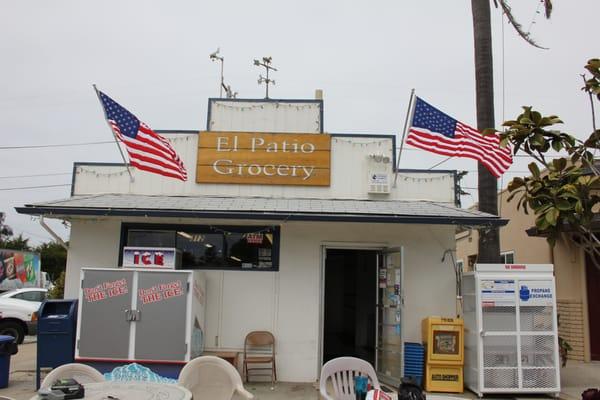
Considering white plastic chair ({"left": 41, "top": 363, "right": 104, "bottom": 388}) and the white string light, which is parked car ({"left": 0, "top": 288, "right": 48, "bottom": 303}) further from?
white plastic chair ({"left": 41, "top": 363, "right": 104, "bottom": 388})

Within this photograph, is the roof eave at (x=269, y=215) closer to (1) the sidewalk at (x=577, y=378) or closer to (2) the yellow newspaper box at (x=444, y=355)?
(2) the yellow newspaper box at (x=444, y=355)

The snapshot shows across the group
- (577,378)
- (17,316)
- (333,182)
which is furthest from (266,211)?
(17,316)

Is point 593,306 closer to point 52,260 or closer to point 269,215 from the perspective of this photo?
point 269,215

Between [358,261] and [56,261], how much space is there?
43.3 m

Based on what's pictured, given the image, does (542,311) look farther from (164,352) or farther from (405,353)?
(164,352)

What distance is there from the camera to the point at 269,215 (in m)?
8.53

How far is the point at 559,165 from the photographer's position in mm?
5074

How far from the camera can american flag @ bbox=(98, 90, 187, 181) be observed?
29.2 ft

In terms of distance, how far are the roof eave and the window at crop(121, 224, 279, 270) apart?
100cm

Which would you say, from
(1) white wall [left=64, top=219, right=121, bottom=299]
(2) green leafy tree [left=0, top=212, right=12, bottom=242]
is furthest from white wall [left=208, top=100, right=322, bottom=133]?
(2) green leafy tree [left=0, top=212, right=12, bottom=242]

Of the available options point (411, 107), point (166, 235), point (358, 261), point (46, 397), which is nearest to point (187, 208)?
point (166, 235)

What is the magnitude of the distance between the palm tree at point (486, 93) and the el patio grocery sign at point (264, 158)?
303 centimetres

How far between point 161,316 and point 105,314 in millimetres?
850

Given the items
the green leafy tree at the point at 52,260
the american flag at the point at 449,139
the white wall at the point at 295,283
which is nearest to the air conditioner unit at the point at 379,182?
the white wall at the point at 295,283
